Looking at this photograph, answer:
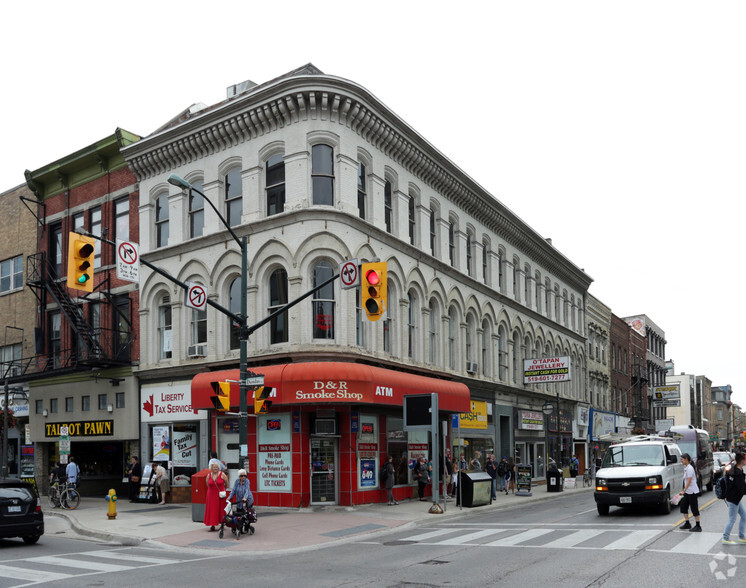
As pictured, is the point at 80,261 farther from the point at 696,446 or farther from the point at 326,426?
the point at 696,446

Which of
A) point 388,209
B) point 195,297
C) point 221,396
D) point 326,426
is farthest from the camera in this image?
point 388,209

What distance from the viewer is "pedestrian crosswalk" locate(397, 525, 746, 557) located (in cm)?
1369

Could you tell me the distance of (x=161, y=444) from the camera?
2817 cm

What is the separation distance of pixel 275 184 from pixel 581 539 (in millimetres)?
15546

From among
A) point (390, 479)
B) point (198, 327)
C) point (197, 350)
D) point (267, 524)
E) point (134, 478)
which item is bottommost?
point (267, 524)

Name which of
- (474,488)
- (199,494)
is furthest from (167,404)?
(474,488)

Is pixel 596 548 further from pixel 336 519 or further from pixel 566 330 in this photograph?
pixel 566 330

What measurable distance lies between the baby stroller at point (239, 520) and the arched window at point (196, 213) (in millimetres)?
12953

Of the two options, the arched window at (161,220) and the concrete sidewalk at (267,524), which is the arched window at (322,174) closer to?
the arched window at (161,220)

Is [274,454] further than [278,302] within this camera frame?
No

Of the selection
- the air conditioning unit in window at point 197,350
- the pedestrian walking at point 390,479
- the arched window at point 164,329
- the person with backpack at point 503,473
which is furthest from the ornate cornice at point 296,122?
the person with backpack at point 503,473

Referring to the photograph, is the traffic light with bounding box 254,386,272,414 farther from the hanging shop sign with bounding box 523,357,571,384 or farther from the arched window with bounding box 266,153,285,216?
the hanging shop sign with bounding box 523,357,571,384

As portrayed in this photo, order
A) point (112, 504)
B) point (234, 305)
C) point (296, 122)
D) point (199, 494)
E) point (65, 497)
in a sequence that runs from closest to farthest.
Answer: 1. point (199, 494)
2. point (112, 504)
3. point (65, 497)
4. point (296, 122)
5. point (234, 305)

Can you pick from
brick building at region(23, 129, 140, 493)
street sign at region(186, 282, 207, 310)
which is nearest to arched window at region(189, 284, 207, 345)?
brick building at region(23, 129, 140, 493)
